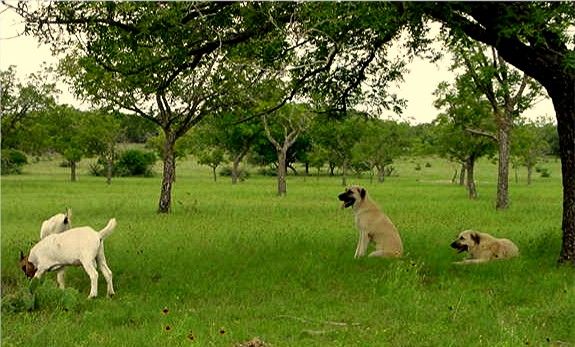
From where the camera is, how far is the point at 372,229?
575 inches

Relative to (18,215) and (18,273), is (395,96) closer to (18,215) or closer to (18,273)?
(18,273)

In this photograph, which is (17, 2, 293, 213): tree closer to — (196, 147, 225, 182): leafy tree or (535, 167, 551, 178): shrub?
(196, 147, 225, 182): leafy tree

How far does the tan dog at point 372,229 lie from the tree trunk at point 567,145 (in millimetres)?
3264

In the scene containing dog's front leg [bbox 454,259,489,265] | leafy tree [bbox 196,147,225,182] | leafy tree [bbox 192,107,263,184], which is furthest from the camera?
leafy tree [bbox 196,147,225,182]

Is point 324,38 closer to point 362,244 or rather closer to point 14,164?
point 362,244

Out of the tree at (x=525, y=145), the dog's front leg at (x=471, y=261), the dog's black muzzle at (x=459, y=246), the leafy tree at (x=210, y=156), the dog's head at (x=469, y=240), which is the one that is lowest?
the dog's front leg at (x=471, y=261)

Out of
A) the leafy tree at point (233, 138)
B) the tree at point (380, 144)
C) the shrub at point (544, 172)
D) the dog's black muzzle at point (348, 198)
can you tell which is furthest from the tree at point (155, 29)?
the shrub at point (544, 172)

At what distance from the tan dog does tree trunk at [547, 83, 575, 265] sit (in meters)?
3.26

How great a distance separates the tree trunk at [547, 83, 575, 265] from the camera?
1323 cm

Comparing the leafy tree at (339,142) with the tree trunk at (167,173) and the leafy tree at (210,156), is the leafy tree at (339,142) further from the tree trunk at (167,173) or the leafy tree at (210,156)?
the tree trunk at (167,173)

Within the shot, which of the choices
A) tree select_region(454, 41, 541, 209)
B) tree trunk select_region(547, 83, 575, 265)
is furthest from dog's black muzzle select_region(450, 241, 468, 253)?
tree select_region(454, 41, 541, 209)

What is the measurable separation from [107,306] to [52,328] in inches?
65.1

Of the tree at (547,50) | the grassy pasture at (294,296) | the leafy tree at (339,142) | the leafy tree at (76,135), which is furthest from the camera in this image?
the leafy tree at (339,142)

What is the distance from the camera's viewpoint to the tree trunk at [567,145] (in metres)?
13.2
